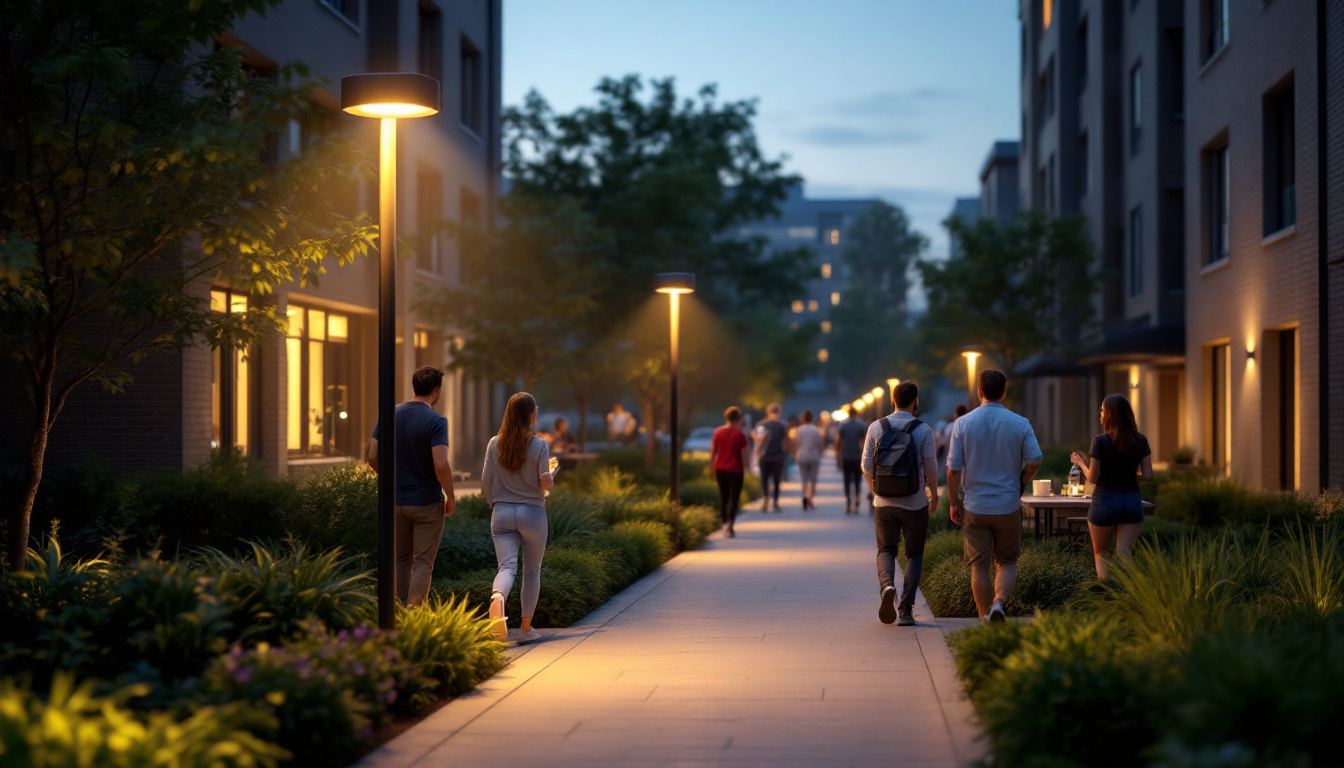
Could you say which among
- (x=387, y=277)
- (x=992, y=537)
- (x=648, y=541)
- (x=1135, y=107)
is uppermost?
(x=1135, y=107)

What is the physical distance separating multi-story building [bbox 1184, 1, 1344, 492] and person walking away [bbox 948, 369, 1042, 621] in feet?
30.8

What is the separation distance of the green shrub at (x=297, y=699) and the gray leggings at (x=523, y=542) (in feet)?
11.6

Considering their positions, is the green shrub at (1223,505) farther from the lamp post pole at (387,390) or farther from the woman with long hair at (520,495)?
the lamp post pole at (387,390)

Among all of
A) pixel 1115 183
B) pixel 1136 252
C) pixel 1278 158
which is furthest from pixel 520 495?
pixel 1115 183

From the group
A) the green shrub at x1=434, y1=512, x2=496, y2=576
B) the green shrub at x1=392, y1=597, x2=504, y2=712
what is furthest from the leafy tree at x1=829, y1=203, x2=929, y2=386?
the green shrub at x1=392, y1=597, x2=504, y2=712

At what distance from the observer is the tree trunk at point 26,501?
9477mm

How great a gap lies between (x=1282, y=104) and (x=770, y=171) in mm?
21329

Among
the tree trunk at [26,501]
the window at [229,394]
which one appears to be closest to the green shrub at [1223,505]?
the tree trunk at [26,501]

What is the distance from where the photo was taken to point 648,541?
611 inches

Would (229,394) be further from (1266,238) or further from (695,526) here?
(1266,238)

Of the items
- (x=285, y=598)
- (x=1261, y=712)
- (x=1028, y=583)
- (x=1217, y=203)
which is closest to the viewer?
(x=1261, y=712)

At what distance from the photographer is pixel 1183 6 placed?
96.1 ft

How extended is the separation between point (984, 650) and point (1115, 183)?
30.4 m

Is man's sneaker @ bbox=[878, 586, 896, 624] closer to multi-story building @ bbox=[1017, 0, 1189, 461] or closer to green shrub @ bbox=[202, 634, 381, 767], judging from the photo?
green shrub @ bbox=[202, 634, 381, 767]
